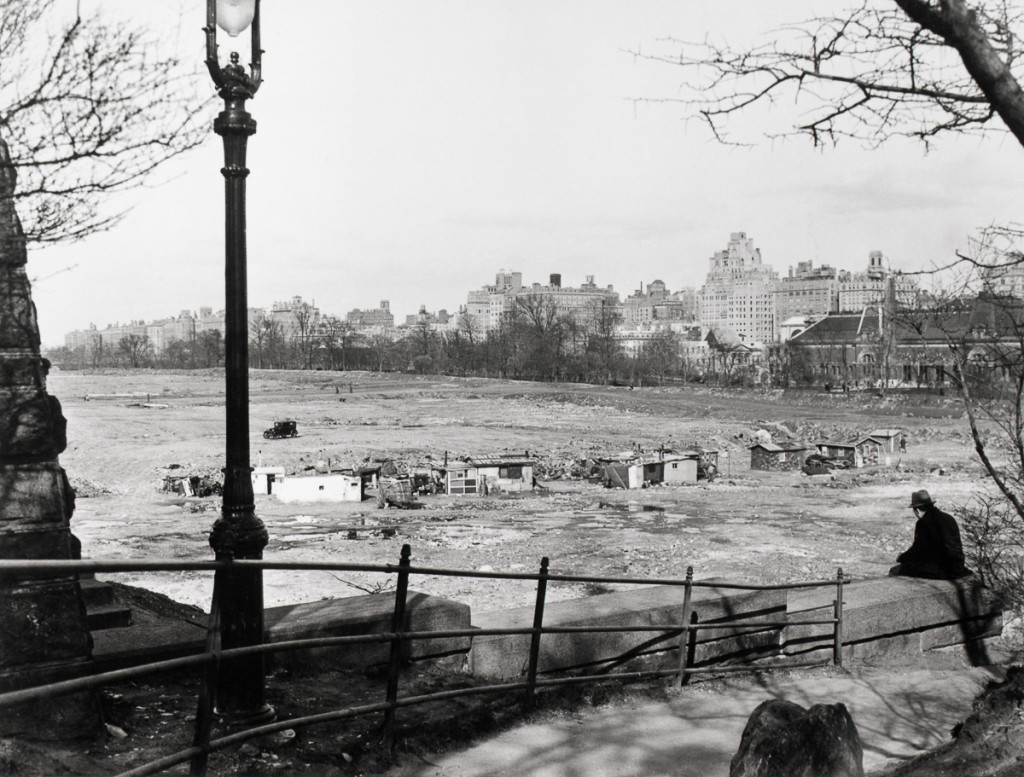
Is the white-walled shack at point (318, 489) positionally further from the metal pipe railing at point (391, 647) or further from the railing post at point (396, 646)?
the railing post at point (396, 646)

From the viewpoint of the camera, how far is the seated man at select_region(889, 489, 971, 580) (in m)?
8.04

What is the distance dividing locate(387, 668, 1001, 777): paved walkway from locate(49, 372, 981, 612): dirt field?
5.54m

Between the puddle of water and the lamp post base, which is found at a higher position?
the lamp post base

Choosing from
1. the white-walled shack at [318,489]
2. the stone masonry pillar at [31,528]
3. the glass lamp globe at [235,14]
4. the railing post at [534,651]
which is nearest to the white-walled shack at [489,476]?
the white-walled shack at [318,489]

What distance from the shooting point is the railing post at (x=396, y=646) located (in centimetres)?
419

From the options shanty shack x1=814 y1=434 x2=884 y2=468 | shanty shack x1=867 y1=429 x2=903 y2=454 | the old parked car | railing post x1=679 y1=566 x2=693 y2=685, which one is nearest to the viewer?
railing post x1=679 y1=566 x2=693 y2=685

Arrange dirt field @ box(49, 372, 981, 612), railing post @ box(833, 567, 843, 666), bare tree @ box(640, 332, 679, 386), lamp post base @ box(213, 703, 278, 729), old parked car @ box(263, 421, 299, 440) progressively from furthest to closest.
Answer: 1. bare tree @ box(640, 332, 679, 386)
2. old parked car @ box(263, 421, 299, 440)
3. dirt field @ box(49, 372, 981, 612)
4. railing post @ box(833, 567, 843, 666)
5. lamp post base @ box(213, 703, 278, 729)

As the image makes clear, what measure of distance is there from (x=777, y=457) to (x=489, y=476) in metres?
14.3

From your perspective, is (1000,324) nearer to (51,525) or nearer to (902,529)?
(51,525)

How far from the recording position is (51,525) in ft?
13.4

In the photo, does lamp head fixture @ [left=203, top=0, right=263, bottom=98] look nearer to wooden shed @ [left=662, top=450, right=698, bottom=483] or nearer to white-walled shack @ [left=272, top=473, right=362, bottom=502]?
white-walled shack @ [left=272, top=473, right=362, bottom=502]

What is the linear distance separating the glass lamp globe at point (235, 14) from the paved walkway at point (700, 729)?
3645 mm

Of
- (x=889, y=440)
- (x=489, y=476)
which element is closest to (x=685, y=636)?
(x=489, y=476)

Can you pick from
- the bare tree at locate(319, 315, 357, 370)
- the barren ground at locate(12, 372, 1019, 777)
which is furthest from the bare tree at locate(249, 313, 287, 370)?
the barren ground at locate(12, 372, 1019, 777)
